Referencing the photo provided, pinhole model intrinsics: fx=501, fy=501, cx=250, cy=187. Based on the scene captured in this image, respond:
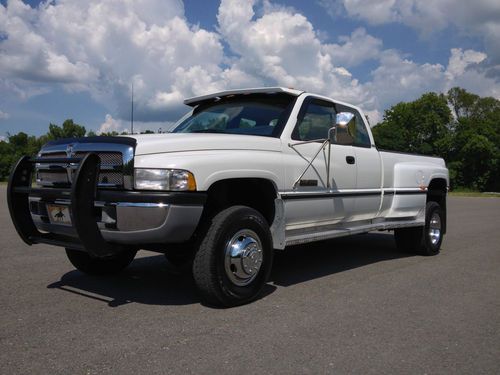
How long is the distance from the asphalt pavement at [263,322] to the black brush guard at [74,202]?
1.75 ft

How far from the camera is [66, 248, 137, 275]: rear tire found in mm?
5152

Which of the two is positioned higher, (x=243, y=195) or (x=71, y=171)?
(x=71, y=171)

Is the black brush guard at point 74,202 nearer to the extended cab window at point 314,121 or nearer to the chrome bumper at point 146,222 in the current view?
the chrome bumper at point 146,222

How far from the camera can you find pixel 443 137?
69250mm

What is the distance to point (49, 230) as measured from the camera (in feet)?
14.0

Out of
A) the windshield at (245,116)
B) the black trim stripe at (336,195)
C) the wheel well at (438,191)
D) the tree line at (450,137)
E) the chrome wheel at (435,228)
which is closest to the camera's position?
the black trim stripe at (336,195)

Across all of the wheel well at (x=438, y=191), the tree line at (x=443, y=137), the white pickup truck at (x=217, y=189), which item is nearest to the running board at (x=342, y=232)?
the white pickup truck at (x=217, y=189)

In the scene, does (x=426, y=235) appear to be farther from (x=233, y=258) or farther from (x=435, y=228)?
(x=233, y=258)

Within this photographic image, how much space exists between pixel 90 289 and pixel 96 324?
113 centimetres

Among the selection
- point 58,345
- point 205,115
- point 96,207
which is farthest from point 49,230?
point 205,115

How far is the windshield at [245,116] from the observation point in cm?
514

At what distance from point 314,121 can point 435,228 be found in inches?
121

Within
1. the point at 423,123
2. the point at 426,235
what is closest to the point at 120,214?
the point at 426,235

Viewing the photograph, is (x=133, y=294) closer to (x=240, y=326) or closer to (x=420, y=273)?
(x=240, y=326)
